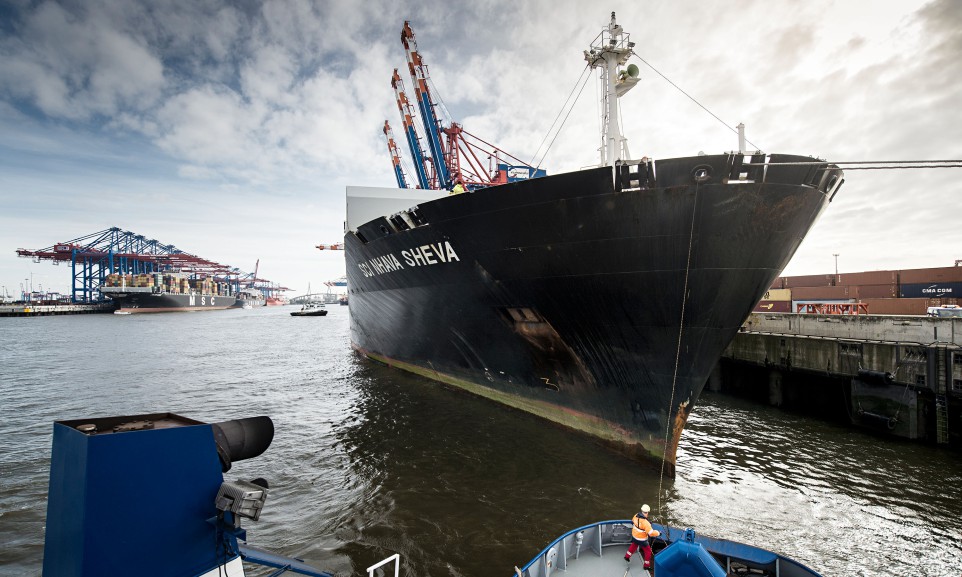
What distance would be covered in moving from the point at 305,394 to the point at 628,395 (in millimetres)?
12687

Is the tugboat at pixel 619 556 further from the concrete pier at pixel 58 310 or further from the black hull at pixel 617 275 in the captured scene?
the concrete pier at pixel 58 310

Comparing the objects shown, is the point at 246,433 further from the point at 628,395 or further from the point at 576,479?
the point at 628,395

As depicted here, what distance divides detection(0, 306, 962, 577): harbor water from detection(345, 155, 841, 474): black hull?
1353mm

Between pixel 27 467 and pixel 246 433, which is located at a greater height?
pixel 246 433

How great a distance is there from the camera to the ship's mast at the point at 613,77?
9.60 m

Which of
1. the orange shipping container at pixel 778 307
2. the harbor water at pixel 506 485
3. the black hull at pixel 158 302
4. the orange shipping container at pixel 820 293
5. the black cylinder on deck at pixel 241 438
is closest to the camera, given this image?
the black cylinder on deck at pixel 241 438

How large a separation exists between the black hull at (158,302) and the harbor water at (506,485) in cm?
7645

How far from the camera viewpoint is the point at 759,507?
23.3 feet

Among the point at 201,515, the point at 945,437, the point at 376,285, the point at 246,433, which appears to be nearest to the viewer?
the point at 201,515

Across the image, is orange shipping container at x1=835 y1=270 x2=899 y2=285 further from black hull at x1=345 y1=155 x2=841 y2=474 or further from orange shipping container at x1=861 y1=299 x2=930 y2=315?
black hull at x1=345 y1=155 x2=841 y2=474

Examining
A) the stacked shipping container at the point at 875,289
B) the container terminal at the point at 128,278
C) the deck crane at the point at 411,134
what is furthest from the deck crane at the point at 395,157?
the container terminal at the point at 128,278

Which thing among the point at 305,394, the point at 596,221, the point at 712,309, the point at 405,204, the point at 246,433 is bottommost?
the point at 305,394

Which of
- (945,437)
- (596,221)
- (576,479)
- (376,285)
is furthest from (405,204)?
(945,437)

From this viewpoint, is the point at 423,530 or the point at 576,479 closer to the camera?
the point at 423,530
